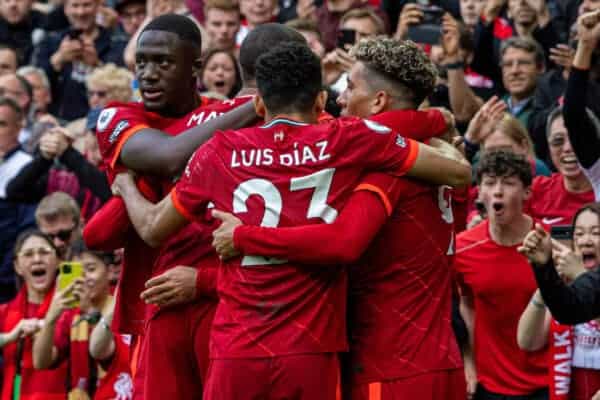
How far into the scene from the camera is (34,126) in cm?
1318

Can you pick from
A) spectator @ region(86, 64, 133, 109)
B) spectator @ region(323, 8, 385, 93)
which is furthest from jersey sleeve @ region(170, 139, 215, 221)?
spectator @ region(86, 64, 133, 109)

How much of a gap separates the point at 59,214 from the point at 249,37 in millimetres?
4894

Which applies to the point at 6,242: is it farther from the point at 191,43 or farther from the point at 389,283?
the point at 389,283

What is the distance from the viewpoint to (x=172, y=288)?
20.6ft

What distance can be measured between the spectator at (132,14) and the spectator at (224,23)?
7.00ft

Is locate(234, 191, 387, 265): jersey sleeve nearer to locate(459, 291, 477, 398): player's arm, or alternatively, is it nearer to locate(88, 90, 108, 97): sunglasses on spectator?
locate(459, 291, 477, 398): player's arm

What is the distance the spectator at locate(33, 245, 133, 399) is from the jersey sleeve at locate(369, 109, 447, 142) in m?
3.78

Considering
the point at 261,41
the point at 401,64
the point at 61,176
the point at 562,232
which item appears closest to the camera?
the point at 401,64

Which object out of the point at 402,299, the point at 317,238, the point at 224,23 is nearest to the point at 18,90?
the point at 224,23

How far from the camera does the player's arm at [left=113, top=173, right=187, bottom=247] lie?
236 inches

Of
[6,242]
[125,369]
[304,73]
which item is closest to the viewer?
[304,73]

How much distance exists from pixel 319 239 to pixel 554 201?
4.28 metres

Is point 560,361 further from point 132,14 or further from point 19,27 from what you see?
point 19,27

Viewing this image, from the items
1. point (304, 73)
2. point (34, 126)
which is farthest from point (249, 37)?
point (34, 126)
